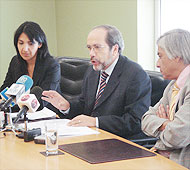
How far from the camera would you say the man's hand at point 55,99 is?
2.90m

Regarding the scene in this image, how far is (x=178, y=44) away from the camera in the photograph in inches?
90.6

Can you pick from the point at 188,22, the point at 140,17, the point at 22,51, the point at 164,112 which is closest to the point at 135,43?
the point at 140,17

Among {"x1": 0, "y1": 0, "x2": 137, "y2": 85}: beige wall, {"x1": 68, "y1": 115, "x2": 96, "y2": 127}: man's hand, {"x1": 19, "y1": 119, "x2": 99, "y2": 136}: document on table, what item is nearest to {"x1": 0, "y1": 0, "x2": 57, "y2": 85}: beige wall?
{"x1": 0, "y1": 0, "x2": 137, "y2": 85}: beige wall

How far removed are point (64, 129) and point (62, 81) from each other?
1516mm

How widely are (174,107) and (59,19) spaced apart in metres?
3.71

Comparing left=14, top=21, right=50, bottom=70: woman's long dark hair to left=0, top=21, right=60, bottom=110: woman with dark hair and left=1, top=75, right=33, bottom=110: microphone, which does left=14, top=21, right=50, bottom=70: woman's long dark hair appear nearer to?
left=0, top=21, right=60, bottom=110: woman with dark hair

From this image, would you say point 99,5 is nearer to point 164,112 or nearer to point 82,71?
point 82,71

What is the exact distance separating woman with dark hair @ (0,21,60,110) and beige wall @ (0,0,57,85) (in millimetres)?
1719

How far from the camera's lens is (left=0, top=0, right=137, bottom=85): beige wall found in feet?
15.9

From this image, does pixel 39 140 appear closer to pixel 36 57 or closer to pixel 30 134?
pixel 30 134

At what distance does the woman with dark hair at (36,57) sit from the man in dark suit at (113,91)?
27.2 inches

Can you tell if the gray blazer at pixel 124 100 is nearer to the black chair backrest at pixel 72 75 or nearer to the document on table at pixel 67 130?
the document on table at pixel 67 130

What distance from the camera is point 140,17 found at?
416cm

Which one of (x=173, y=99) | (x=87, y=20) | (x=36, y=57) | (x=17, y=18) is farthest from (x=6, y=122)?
(x=17, y=18)
